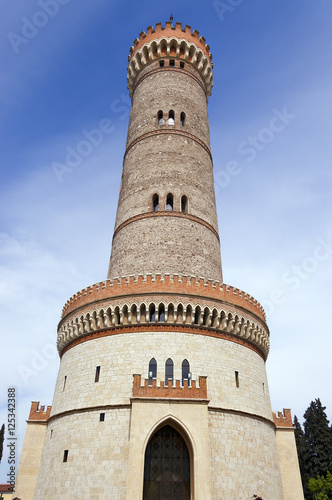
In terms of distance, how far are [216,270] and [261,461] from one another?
8.54 metres

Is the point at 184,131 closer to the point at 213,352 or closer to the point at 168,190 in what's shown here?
the point at 168,190

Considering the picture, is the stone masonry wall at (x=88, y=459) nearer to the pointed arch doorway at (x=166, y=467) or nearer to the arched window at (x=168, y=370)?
the pointed arch doorway at (x=166, y=467)

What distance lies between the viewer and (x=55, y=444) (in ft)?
50.3

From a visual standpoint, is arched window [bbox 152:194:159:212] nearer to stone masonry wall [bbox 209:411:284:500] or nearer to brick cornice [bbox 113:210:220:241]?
brick cornice [bbox 113:210:220:241]

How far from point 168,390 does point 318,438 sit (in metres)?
27.0

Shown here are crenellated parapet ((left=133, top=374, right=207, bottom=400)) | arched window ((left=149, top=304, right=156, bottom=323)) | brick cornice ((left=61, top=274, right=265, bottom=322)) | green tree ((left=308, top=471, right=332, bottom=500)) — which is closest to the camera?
crenellated parapet ((left=133, top=374, right=207, bottom=400))

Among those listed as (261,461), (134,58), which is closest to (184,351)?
(261,461)

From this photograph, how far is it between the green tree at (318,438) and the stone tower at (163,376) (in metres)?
20.1

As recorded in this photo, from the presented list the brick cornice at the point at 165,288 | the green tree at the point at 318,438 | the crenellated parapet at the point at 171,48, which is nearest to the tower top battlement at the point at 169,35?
the crenellated parapet at the point at 171,48

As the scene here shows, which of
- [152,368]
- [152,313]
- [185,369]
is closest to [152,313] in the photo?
[152,313]

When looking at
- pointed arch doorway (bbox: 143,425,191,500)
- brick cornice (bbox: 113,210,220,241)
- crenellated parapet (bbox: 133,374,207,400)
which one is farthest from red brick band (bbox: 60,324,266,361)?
brick cornice (bbox: 113,210,220,241)

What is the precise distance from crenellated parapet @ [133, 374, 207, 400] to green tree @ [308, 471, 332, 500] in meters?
23.7

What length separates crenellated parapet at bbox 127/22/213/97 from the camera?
26.0 meters

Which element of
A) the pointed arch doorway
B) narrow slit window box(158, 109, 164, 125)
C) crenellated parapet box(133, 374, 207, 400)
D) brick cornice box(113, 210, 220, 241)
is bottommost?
the pointed arch doorway
